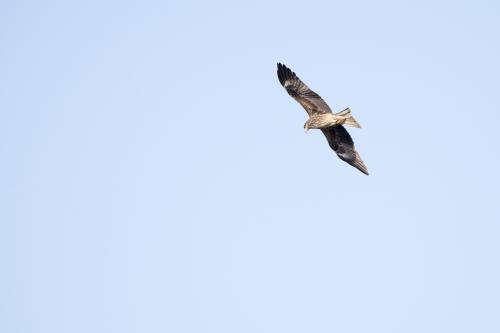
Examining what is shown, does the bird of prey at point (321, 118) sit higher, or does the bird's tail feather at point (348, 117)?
the bird of prey at point (321, 118)

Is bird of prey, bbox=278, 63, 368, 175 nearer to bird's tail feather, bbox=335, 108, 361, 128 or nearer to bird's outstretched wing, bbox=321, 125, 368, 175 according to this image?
bird's outstretched wing, bbox=321, 125, 368, 175

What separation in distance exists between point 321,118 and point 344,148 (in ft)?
4.58

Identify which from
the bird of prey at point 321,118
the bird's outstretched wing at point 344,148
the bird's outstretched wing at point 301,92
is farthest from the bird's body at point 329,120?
the bird's outstretched wing at point 344,148

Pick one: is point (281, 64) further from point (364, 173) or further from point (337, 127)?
point (364, 173)

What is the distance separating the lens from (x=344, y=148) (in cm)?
1823

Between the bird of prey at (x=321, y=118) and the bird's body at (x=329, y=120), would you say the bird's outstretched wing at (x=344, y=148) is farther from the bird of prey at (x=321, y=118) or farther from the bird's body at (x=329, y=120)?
the bird's body at (x=329, y=120)

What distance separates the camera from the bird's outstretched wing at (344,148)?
18028mm

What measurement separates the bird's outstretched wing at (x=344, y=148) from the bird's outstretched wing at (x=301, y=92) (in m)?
0.76

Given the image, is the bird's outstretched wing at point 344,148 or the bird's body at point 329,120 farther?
the bird's outstretched wing at point 344,148

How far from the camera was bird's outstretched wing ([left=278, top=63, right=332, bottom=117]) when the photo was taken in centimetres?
1750

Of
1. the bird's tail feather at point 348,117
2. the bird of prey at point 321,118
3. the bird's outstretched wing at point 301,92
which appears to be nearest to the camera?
the bird's tail feather at point 348,117

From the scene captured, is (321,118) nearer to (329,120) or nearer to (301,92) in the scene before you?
(329,120)

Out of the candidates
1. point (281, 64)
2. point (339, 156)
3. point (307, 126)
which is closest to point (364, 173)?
point (339, 156)

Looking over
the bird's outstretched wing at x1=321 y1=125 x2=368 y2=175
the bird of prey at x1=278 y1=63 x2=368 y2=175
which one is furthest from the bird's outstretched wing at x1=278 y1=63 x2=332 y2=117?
the bird's outstretched wing at x1=321 y1=125 x2=368 y2=175
